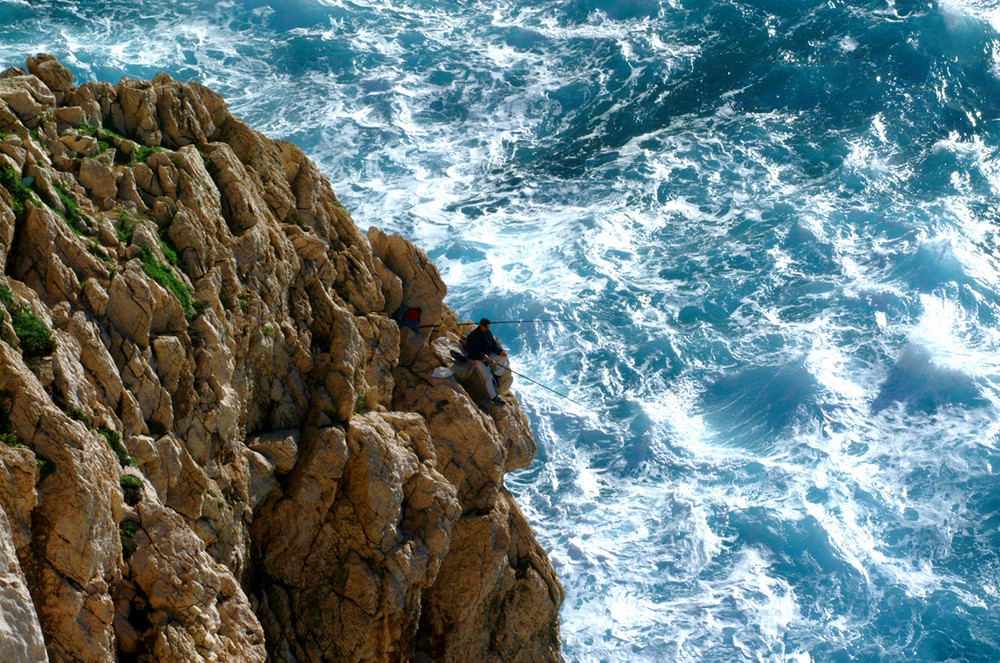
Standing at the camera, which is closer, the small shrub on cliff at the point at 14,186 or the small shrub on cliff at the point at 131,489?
the small shrub on cliff at the point at 131,489

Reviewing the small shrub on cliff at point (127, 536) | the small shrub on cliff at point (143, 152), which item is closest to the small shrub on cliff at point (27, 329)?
the small shrub on cliff at point (127, 536)

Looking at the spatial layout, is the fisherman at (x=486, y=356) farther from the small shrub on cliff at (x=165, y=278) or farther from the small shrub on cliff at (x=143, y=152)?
the small shrub on cliff at (x=143, y=152)

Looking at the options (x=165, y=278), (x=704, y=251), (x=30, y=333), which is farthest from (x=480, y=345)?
(x=704, y=251)

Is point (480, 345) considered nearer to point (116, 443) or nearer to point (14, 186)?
point (116, 443)

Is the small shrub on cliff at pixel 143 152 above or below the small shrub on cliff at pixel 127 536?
above

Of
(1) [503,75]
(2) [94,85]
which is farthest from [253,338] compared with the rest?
(1) [503,75]

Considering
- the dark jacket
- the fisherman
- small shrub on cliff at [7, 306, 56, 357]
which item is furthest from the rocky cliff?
the dark jacket

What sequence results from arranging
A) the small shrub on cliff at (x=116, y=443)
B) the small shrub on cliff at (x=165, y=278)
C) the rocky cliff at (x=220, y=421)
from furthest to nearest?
the small shrub on cliff at (x=165, y=278) < the small shrub on cliff at (x=116, y=443) < the rocky cliff at (x=220, y=421)
